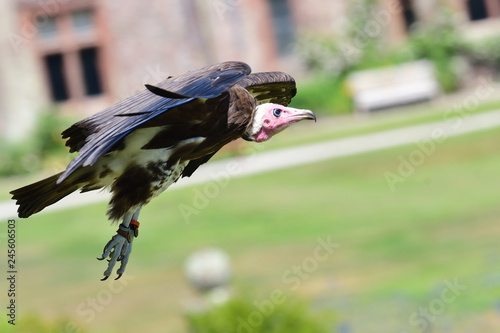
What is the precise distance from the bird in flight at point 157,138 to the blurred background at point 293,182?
11.3 ft

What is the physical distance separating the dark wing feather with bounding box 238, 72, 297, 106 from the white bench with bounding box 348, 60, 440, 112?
59.0 ft

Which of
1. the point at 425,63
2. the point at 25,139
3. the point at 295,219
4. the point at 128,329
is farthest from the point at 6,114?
the point at 128,329

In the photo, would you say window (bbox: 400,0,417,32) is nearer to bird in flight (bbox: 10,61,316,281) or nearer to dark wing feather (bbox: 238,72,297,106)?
dark wing feather (bbox: 238,72,297,106)

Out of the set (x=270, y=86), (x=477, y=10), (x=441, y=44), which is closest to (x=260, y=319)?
(x=270, y=86)

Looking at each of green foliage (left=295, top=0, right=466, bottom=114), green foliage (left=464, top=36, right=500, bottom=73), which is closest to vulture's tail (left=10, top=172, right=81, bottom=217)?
green foliage (left=295, top=0, right=466, bottom=114)

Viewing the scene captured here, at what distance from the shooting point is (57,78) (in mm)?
24016

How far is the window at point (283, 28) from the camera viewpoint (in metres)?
24.2

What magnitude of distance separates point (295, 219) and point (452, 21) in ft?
36.3

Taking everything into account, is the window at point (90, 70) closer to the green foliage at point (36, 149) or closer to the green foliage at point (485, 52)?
the green foliage at point (36, 149)

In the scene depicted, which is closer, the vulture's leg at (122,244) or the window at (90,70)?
the vulture's leg at (122,244)

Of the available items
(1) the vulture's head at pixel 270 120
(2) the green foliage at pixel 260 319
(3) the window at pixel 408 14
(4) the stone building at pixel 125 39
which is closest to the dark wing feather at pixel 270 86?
(1) the vulture's head at pixel 270 120

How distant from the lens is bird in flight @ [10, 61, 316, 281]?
10.7 ft

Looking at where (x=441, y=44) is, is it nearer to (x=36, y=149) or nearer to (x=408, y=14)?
(x=408, y=14)

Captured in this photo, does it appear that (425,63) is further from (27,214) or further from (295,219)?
(27,214)
